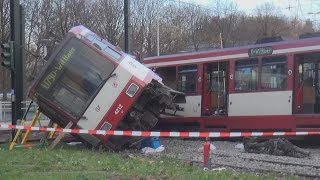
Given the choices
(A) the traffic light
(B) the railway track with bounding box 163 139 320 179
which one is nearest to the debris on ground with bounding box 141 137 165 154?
(B) the railway track with bounding box 163 139 320 179

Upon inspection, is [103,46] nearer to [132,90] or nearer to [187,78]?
[132,90]

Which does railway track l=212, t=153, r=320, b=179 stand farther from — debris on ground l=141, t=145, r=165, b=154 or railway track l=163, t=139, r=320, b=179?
debris on ground l=141, t=145, r=165, b=154

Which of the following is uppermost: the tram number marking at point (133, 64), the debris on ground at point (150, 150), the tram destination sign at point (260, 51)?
the tram destination sign at point (260, 51)

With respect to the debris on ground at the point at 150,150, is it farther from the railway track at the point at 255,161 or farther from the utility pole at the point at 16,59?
the utility pole at the point at 16,59

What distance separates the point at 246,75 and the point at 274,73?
1111 millimetres

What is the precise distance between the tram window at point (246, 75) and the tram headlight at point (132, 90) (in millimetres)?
4746

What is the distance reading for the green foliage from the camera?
9.11 metres

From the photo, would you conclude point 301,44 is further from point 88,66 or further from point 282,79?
point 88,66

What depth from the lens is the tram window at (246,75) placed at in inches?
714

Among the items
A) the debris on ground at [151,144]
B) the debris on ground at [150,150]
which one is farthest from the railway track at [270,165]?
the debris on ground at [151,144]

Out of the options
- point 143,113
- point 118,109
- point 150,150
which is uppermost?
point 118,109

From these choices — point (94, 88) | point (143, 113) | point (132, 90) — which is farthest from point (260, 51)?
point (94, 88)

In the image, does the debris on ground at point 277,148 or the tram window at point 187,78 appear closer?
the debris on ground at point 277,148

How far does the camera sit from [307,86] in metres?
17.2
